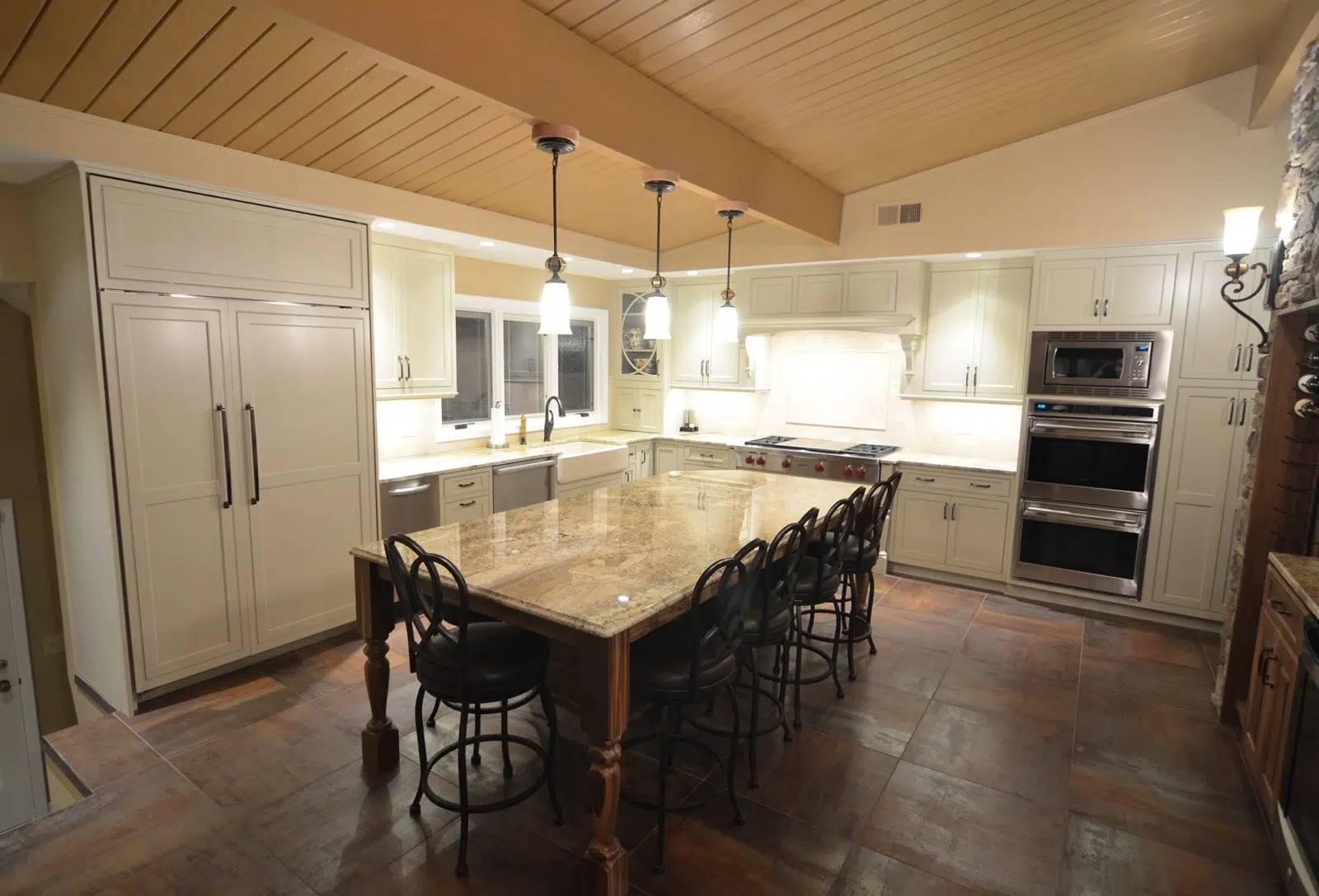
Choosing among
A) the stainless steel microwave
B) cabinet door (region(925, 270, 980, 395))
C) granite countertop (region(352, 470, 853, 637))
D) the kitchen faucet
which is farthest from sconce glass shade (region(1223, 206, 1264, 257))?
the kitchen faucet

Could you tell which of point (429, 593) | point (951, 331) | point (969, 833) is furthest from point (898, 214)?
point (429, 593)

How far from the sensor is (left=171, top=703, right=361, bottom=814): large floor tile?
8.11 feet

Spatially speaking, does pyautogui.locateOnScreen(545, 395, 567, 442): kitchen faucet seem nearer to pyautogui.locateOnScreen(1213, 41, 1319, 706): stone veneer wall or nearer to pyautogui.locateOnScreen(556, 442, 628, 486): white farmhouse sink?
pyautogui.locateOnScreen(556, 442, 628, 486): white farmhouse sink

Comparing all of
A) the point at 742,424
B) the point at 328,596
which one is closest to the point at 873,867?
Result: the point at 328,596

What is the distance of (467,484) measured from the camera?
435cm

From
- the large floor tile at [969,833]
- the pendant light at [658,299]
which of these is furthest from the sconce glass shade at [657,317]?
the large floor tile at [969,833]

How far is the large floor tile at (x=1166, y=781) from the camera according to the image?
2.31 metres

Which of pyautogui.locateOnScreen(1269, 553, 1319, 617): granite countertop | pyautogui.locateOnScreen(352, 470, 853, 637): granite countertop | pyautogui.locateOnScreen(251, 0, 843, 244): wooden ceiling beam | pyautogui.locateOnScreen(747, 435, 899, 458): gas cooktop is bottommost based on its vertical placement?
pyautogui.locateOnScreen(352, 470, 853, 637): granite countertop

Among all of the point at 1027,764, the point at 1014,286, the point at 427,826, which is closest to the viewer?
the point at 427,826

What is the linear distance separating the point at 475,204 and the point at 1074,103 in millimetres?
3482

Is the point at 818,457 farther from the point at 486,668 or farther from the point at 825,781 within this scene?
the point at 486,668

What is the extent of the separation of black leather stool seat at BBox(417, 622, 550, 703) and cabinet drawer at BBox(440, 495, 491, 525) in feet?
6.83

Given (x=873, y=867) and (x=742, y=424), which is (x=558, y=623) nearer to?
(x=873, y=867)

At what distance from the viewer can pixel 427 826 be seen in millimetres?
2281
